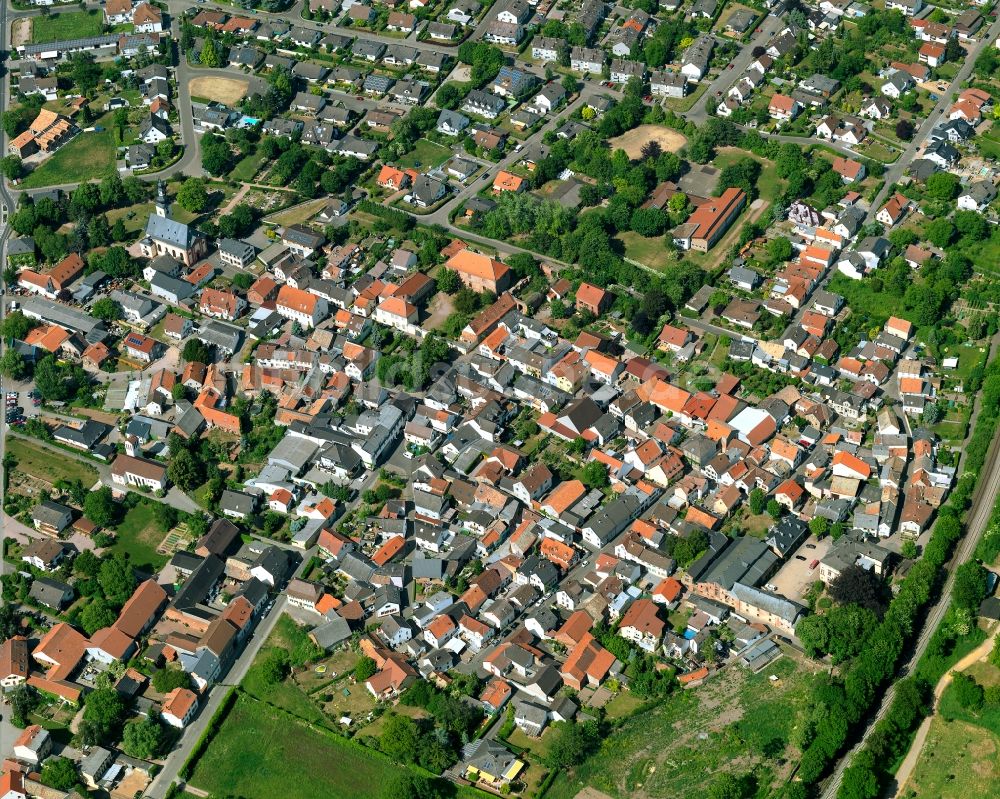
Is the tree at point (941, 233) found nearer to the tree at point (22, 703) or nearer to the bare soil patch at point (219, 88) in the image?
the bare soil patch at point (219, 88)

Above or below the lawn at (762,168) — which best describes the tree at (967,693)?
below

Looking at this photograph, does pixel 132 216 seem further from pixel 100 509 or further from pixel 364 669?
pixel 364 669

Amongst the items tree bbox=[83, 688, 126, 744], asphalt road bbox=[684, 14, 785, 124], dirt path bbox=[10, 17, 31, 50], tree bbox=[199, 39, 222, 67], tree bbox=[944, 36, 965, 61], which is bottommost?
tree bbox=[83, 688, 126, 744]

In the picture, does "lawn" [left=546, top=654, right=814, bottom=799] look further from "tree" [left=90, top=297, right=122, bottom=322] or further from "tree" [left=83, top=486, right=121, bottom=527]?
"tree" [left=90, top=297, right=122, bottom=322]

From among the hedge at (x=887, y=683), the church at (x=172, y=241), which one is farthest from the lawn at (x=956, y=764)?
the church at (x=172, y=241)

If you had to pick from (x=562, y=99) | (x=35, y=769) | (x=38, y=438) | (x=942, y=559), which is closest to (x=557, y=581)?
(x=942, y=559)

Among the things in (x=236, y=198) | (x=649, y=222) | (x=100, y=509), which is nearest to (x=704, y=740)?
(x=100, y=509)

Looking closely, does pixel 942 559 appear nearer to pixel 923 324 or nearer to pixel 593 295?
pixel 923 324

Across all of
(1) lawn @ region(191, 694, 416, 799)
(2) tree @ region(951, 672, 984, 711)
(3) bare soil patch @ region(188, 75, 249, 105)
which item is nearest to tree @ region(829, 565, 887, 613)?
(2) tree @ region(951, 672, 984, 711)
